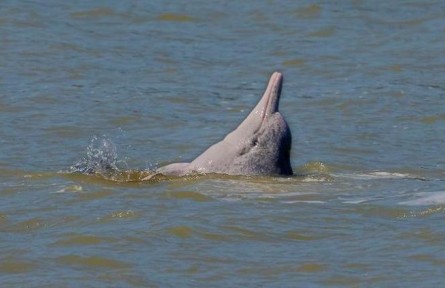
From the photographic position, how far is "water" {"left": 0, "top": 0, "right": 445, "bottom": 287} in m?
9.97

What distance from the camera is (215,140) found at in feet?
52.0

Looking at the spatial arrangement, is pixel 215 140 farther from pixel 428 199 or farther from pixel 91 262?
pixel 91 262

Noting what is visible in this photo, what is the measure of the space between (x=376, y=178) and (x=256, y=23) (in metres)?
10.5

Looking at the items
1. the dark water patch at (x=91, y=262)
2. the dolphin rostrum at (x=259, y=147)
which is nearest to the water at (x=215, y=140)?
the dark water patch at (x=91, y=262)

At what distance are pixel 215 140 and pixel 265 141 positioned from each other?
321 cm

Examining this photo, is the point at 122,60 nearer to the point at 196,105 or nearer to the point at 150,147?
the point at 196,105

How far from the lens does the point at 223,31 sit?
23094 millimetres

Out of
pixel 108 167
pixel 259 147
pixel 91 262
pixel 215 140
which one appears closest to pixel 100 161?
pixel 108 167

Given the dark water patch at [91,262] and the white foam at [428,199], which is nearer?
the dark water patch at [91,262]

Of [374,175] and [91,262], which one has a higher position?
[91,262]

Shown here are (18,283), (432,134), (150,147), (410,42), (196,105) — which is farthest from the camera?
(410,42)

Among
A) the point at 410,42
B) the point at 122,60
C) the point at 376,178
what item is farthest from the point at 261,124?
the point at 410,42

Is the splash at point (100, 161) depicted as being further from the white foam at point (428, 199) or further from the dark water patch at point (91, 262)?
the dark water patch at point (91, 262)

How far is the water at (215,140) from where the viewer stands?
32.7 ft
